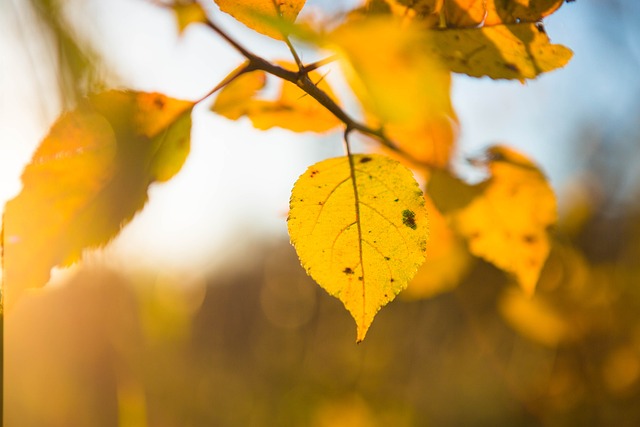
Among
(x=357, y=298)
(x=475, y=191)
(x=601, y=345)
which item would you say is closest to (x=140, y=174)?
(x=357, y=298)

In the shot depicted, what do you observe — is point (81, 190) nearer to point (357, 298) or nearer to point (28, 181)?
point (28, 181)

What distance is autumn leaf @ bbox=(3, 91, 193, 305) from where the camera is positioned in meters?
0.31

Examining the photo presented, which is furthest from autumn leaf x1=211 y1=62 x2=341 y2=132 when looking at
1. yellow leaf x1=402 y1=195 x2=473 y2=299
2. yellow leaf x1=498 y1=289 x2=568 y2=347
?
yellow leaf x1=498 y1=289 x2=568 y2=347

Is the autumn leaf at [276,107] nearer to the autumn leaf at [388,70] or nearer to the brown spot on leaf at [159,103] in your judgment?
the brown spot on leaf at [159,103]

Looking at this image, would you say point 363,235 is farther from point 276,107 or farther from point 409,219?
point 276,107

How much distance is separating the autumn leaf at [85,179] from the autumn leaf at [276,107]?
0.22 ft

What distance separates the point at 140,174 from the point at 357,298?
0.16 m

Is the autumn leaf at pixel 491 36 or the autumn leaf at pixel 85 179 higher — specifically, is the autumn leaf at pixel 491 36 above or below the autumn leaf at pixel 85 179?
above

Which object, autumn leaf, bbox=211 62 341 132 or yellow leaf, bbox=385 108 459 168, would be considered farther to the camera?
yellow leaf, bbox=385 108 459 168

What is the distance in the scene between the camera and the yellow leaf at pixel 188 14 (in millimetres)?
335

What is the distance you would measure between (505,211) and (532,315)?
0.68 metres

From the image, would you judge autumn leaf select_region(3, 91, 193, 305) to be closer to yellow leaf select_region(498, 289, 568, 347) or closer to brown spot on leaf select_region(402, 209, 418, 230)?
brown spot on leaf select_region(402, 209, 418, 230)

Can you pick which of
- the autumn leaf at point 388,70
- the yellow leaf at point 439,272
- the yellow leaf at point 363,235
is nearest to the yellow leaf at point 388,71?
the autumn leaf at point 388,70

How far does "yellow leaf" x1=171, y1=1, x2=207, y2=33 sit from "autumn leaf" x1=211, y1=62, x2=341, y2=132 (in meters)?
0.05
